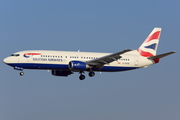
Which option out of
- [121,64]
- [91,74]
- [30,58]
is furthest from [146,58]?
[30,58]

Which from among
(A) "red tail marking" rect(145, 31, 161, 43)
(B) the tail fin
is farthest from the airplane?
(A) "red tail marking" rect(145, 31, 161, 43)

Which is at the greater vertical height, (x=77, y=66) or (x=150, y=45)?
(x=150, y=45)

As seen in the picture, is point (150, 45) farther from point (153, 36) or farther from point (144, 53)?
point (144, 53)

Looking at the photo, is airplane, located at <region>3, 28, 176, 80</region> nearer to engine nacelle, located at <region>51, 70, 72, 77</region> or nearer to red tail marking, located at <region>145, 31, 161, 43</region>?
engine nacelle, located at <region>51, 70, 72, 77</region>

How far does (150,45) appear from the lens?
265ft

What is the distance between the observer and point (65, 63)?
7106 cm

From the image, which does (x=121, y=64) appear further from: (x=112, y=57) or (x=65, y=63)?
(x=65, y=63)

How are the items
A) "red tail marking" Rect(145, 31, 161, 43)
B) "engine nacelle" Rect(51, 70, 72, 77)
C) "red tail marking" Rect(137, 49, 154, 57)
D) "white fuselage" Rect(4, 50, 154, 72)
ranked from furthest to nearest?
"red tail marking" Rect(145, 31, 161, 43)
"red tail marking" Rect(137, 49, 154, 57)
"engine nacelle" Rect(51, 70, 72, 77)
"white fuselage" Rect(4, 50, 154, 72)

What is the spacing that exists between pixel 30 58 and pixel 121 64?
16520 mm

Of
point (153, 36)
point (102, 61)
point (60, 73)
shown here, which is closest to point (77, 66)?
point (102, 61)

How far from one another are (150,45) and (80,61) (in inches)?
632

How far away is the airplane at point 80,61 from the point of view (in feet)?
228

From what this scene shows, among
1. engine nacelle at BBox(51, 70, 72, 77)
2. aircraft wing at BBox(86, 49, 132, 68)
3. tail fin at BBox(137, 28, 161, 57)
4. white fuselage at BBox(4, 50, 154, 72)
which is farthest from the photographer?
tail fin at BBox(137, 28, 161, 57)

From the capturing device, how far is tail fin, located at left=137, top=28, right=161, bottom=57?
7981cm
